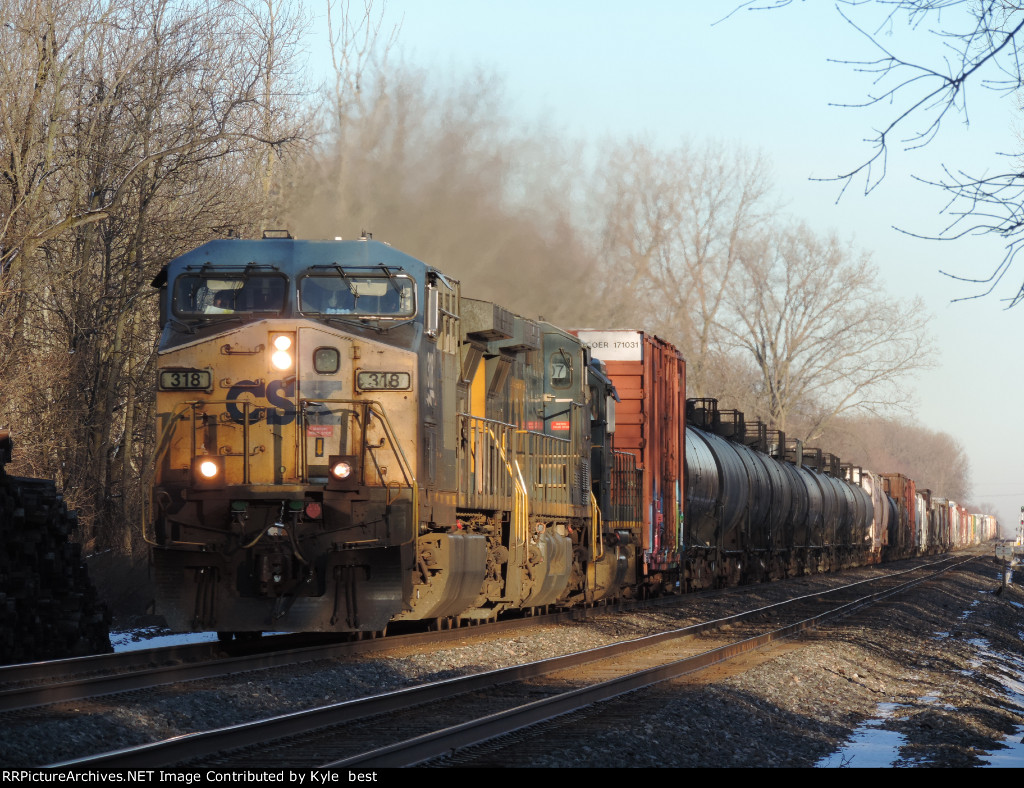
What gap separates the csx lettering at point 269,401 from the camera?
11555 mm

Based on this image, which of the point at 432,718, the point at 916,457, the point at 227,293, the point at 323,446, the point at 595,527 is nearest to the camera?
the point at 432,718

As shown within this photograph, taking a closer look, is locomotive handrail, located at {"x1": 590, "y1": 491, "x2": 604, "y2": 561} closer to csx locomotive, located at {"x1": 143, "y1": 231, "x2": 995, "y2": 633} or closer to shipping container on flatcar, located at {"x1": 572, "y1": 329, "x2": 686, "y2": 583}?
shipping container on flatcar, located at {"x1": 572, "y1": 329, "x2": 686, "y2": 583}

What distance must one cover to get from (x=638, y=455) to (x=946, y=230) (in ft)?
48.0

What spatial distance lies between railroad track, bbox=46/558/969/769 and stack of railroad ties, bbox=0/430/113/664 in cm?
500

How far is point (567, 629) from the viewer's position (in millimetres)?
15672

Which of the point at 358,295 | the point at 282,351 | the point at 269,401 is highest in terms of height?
the point at 358,295

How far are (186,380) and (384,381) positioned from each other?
1871mm

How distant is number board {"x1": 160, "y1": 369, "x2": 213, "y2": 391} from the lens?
11.6m

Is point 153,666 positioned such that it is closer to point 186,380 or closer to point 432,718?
point 186,380

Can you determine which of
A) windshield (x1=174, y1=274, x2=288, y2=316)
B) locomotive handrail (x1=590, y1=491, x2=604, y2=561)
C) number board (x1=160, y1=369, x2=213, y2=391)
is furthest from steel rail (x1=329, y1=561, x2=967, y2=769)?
windshield (x1=174, y1=274, x2=288, y2=316)

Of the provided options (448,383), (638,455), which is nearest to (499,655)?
(448,383)

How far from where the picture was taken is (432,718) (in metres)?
8.45

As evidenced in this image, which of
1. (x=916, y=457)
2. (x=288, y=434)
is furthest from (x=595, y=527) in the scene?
(x=916, y=457)

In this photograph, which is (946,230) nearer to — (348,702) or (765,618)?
(348,702)
